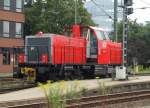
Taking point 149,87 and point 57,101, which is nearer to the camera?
point 57,101

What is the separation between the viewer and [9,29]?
221 ft

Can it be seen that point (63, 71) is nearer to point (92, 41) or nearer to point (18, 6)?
point (92, 41)

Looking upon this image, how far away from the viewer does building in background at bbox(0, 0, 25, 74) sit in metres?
65.8

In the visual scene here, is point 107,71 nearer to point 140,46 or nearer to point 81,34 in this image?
point 81,34

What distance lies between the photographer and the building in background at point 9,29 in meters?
65.8

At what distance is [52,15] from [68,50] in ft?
139

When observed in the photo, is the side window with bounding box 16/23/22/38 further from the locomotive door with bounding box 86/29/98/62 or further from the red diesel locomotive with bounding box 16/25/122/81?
the locomotive door with bounding box 86/29/98/62

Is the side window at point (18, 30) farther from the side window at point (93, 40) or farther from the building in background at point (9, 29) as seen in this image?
the side window at point (93, 40)

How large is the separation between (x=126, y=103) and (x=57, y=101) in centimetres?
607

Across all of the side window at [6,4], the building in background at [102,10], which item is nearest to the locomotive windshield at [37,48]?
the building in background at [102,10]

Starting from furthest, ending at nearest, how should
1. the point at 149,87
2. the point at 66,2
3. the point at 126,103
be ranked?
1. the point at 66,2
2. the point at 149,87
3. the point at 126,103

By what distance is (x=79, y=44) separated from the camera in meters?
30.7

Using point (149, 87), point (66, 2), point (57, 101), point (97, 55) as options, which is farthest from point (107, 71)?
point (66, 2)

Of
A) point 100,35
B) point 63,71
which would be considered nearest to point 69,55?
point 63,71
